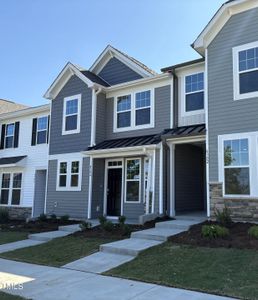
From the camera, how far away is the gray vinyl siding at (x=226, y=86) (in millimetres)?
10906

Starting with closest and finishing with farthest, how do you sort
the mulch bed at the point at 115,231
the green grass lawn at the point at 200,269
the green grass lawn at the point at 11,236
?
1. the green grass lawn at the point at 200,269
2. the mulch bed at the point at 115,231
3. the green grass lawn at the point at 11,236

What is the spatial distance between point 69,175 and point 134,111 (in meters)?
4.22

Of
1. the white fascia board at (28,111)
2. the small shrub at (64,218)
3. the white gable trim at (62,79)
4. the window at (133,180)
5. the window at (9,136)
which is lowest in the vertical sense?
the small shrub at (64,218)

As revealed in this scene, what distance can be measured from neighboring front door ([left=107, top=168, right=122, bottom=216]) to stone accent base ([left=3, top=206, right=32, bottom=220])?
210 inches

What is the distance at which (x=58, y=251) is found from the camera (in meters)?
9.59

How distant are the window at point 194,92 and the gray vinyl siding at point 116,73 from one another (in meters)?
3.22

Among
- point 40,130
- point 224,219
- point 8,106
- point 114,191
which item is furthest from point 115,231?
point 8,106

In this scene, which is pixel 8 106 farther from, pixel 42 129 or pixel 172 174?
pixel 172 174

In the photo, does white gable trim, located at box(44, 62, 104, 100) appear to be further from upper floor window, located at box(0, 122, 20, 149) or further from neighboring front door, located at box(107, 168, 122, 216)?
neighboring front door, located at box(107, 168, 122, 216)

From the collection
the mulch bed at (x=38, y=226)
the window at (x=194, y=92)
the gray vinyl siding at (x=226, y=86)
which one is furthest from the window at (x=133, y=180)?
the gray vinyl siding at (x=226, y=86)

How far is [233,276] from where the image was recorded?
249 inches

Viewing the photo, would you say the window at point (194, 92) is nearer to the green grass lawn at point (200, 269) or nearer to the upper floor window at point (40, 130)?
the green grass lawn at point (200, 269)

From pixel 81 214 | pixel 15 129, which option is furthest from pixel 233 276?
pixel 15 129

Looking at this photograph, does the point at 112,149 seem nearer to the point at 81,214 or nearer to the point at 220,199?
the point at 81,214
